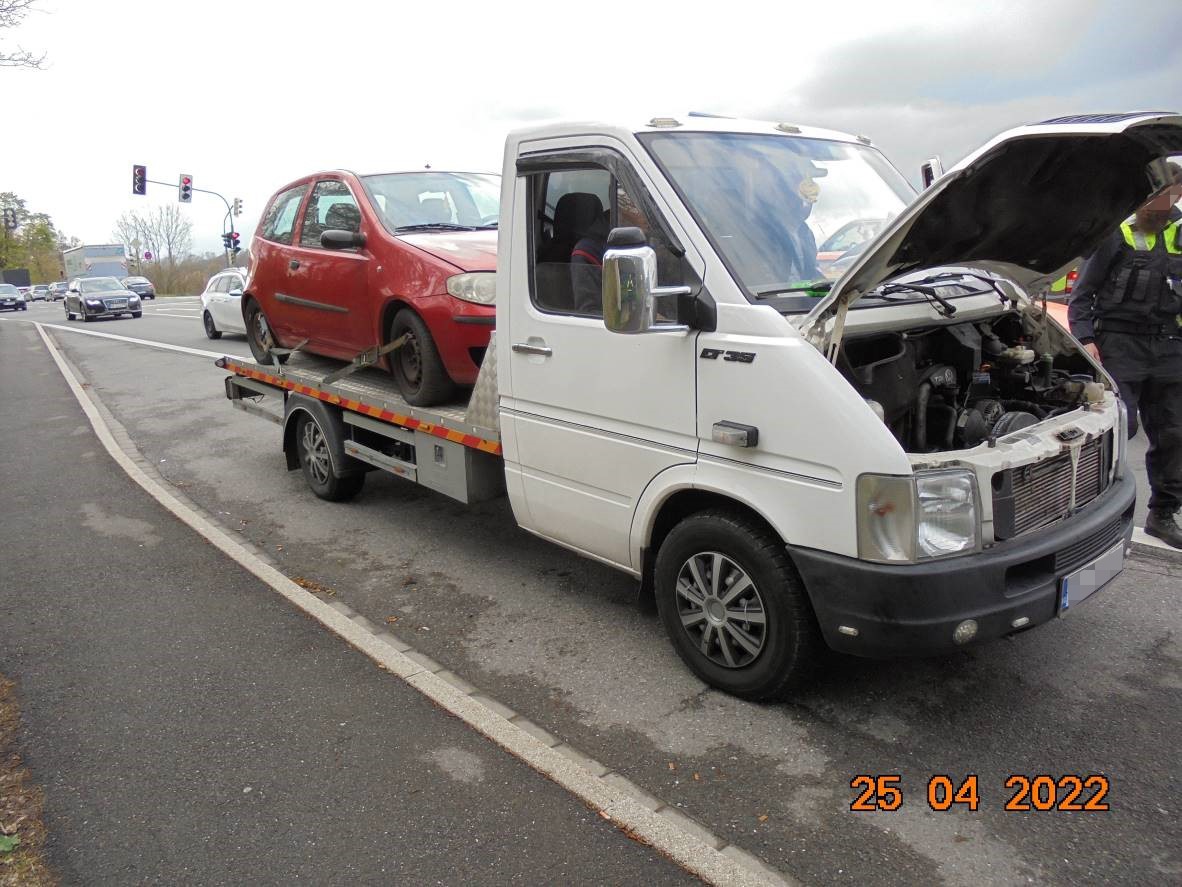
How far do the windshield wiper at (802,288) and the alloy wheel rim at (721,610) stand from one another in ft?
3.27

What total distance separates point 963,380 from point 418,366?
3059 millimetres

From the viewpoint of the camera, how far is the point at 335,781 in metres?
3.31

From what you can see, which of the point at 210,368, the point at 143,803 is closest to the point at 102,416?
the point at 210,368

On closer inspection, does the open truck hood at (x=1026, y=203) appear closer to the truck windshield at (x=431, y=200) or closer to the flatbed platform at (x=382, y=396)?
the flatbed platform at (x=382, y=396)

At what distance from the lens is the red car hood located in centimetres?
544

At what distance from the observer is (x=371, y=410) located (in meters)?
5.84

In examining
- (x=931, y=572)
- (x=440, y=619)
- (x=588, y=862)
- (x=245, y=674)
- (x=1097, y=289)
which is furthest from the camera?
(x=1097, y=289)

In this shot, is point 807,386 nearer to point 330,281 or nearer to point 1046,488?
point 1046,488

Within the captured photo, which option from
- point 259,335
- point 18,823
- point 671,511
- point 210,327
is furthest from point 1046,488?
point 210,327

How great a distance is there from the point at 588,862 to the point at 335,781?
1.03 metres

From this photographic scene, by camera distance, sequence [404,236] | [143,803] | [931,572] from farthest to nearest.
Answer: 1. [404,236]
2. [143,803]
3. [931,572]

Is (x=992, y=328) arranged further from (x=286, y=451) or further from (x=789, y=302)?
(x=286, y=451)
